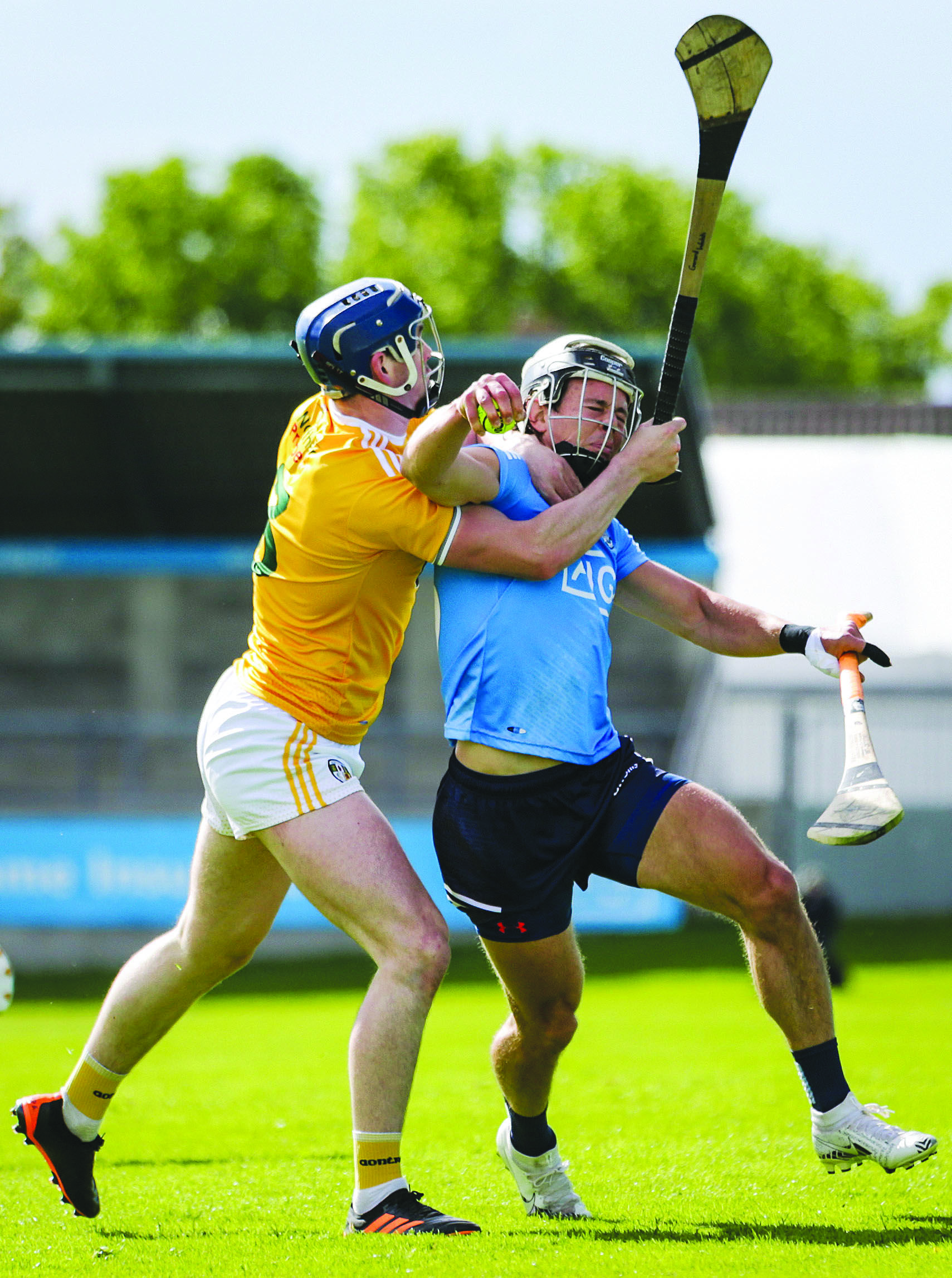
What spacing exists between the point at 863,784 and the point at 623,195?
43.5 metres

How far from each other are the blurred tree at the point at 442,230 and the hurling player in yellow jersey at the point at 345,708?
39.7m

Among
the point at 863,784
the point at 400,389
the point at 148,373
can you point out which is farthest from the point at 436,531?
the point at 148,373

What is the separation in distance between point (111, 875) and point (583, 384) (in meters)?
9.56

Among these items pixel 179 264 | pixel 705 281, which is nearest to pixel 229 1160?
pixel 179 264

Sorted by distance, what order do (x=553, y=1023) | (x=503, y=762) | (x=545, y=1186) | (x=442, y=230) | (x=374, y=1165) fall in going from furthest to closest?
(x=442, y=230) → (x=545, y=1186) → (x=553, y=1023) → (x=503, y=762) → (x=374, y=1165)

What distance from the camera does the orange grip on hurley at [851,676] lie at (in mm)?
4184

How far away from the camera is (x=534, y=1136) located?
4.32 meters

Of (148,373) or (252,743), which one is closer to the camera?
(252,743)

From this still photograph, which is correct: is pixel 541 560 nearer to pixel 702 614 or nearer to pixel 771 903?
pixel 702 614

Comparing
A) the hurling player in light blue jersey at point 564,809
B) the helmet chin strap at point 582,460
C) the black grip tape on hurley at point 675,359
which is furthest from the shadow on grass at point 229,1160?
the black grip tape on hurley at point 675,359

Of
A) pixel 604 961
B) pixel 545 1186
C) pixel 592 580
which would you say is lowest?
pixel 604 961

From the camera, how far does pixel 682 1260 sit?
341 centimetres

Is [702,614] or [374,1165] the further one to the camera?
[702,614]

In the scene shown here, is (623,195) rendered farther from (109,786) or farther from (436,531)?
(436,531)
